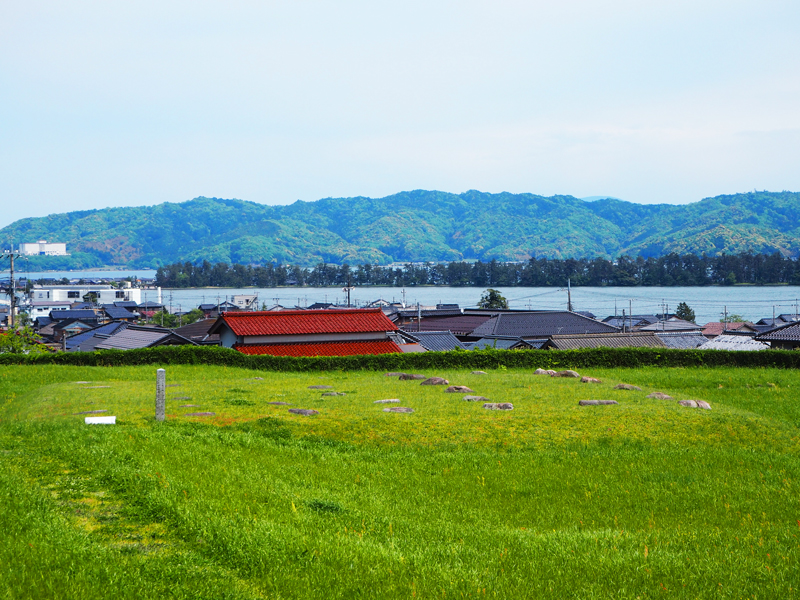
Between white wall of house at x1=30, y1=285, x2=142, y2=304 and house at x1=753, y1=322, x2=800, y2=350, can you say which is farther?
white wall of house at x1=30, y1=285, x2=142, y2=304

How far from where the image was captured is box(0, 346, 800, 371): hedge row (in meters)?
30.1

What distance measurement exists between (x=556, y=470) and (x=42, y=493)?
7.17 metres

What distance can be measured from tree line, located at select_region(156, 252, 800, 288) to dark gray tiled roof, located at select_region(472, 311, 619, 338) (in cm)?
7752

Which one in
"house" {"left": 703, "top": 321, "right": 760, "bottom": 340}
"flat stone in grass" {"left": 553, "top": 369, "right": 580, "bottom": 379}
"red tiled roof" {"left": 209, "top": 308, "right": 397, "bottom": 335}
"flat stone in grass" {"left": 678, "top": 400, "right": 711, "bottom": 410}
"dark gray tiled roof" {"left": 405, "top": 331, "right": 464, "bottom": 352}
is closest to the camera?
"flat stone in grass" {"left": 678, "top": 400, "right": 711, "bottom": 410}

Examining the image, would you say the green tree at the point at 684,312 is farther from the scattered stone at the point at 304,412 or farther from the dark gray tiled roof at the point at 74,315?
the scattered stone at the point at 304,412

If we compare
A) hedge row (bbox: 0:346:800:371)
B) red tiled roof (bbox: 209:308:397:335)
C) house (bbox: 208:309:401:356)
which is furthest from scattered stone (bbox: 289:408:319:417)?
red tiled roof (bbox: 209:308:397:335)

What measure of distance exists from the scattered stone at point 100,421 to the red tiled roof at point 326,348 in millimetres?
20764

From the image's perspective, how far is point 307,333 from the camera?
34.9m

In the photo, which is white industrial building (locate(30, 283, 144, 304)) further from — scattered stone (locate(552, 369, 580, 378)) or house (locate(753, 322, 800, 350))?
scattered stone (locate(552, 369, 580, 378))

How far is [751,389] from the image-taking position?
21.6 metres

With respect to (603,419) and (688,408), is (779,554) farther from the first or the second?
(688,408)

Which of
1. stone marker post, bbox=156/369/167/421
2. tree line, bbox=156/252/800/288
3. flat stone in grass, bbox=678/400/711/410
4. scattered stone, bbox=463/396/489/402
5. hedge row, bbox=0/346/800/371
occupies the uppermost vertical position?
tree line, bbox=156/252/800/288

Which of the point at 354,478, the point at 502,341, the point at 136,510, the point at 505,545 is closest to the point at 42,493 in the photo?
the point at 136,510

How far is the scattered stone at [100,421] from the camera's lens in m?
12.1
